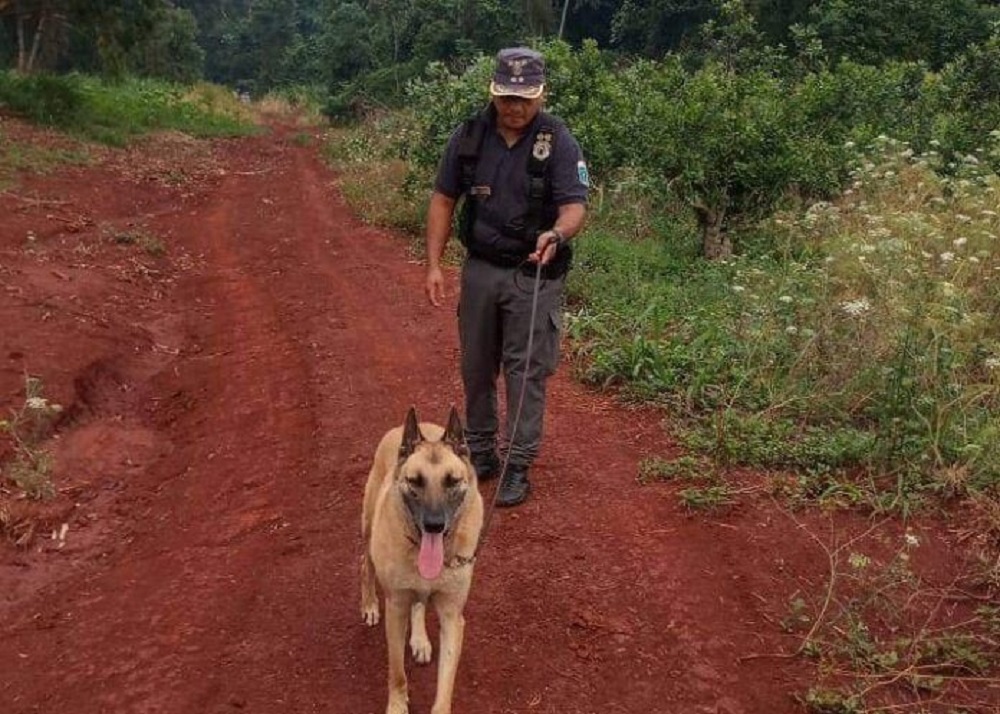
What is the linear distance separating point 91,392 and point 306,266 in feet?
13.4

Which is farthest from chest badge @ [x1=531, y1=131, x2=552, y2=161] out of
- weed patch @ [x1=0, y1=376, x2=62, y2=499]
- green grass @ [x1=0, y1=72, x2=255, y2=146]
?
green grass @ [x1=0, y1=72, x2=255, y2=146]

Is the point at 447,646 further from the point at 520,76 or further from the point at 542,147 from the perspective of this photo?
Result: the point at 520,76

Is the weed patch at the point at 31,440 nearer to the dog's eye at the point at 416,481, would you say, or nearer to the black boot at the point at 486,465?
the black boot at the point at 486,465

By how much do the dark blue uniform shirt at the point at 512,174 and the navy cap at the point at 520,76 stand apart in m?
0.20

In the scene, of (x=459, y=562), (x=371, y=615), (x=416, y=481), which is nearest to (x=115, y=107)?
(x=371, y=615)

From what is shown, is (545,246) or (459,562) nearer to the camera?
(459,562)

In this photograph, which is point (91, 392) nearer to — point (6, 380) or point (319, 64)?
point (6, 380)

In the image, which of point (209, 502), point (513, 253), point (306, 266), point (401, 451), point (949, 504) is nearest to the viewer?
point (401, 451)

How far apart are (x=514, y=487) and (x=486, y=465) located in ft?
0.83

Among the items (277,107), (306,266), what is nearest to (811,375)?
(306,266)

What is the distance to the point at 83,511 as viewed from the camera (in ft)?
16.3

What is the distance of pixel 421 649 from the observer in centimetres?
359

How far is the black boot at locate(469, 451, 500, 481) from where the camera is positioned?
4945mm

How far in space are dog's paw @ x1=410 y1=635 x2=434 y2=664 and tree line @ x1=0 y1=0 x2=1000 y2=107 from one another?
11514 millimetres
